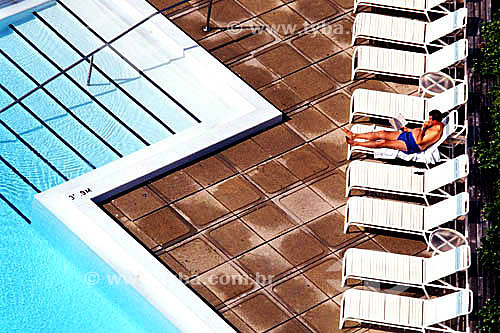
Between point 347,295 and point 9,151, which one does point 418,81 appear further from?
point 9,151

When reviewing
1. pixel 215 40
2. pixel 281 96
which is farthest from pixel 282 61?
pixel 215 40

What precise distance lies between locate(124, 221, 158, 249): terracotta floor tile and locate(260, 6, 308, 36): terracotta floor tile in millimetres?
4898

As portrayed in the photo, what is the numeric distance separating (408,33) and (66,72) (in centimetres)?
573

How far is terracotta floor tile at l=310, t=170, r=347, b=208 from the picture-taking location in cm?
1608

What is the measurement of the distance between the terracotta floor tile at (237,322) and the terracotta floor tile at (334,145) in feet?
10.9

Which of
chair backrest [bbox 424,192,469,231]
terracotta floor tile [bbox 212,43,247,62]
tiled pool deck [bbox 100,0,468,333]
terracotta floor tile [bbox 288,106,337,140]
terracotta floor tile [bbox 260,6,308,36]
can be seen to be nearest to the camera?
tiled pool deck [bbox 100,0,468,333]

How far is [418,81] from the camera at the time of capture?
1780 centimetres

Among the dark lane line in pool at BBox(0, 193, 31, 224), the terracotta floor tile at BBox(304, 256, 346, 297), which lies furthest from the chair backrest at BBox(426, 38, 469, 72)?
the dark lane line in pool at BBox(0, 193, 31, 224)

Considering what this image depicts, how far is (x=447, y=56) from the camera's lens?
57.3ft

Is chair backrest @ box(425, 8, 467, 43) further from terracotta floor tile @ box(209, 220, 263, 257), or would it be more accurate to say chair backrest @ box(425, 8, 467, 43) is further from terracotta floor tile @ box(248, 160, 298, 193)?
terracotta floor tile @ box(209, 220, 263, 257)

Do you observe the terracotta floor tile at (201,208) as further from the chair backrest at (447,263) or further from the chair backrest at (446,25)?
the chair backrest at (446,25)

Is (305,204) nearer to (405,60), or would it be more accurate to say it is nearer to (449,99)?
(449,99)

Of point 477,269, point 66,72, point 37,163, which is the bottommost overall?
point 477,269

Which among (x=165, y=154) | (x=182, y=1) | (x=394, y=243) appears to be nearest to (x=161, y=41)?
(x=182, y=1)
